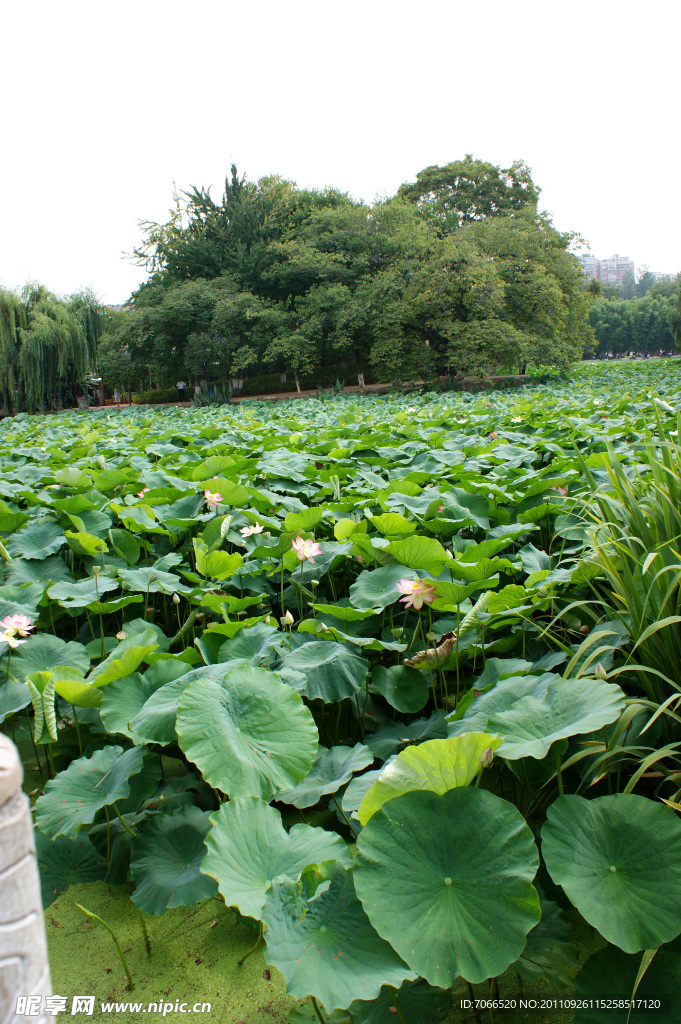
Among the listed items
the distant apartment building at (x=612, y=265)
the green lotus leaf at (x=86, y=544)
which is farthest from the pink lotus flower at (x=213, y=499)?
the distant apartment building at (x=612, y=265)

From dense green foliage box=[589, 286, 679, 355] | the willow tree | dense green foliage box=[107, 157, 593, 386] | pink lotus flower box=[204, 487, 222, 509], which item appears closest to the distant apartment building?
dense green foliage box=[589, 286, 679, 355]

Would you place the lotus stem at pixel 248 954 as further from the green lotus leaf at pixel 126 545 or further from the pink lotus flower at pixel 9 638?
the green lotus leaf at pixel 126 545

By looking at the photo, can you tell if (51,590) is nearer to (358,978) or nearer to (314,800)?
(314,800)

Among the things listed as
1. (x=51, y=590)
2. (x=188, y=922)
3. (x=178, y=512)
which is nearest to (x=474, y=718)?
(x=188, y=922)

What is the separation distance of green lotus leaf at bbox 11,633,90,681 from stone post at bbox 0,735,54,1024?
112 centimetres

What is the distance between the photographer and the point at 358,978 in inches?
28.8

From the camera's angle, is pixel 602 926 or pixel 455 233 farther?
pixel 455 233

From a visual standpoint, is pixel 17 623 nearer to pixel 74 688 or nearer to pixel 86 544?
pixel 74 688

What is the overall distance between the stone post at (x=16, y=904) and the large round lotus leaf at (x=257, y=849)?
37cm

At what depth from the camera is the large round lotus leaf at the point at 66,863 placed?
3.67 ft

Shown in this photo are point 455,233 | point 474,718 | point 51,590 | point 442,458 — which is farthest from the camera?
point 455,233

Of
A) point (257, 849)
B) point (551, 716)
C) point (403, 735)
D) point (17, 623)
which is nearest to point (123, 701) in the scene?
point (17, 623)

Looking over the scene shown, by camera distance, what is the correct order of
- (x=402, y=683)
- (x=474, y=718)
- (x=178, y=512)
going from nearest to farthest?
1. (x=474, y=718)
2. (x=402, y=683)
3. (x=178, y=512)

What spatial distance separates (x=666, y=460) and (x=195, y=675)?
1.25 m
